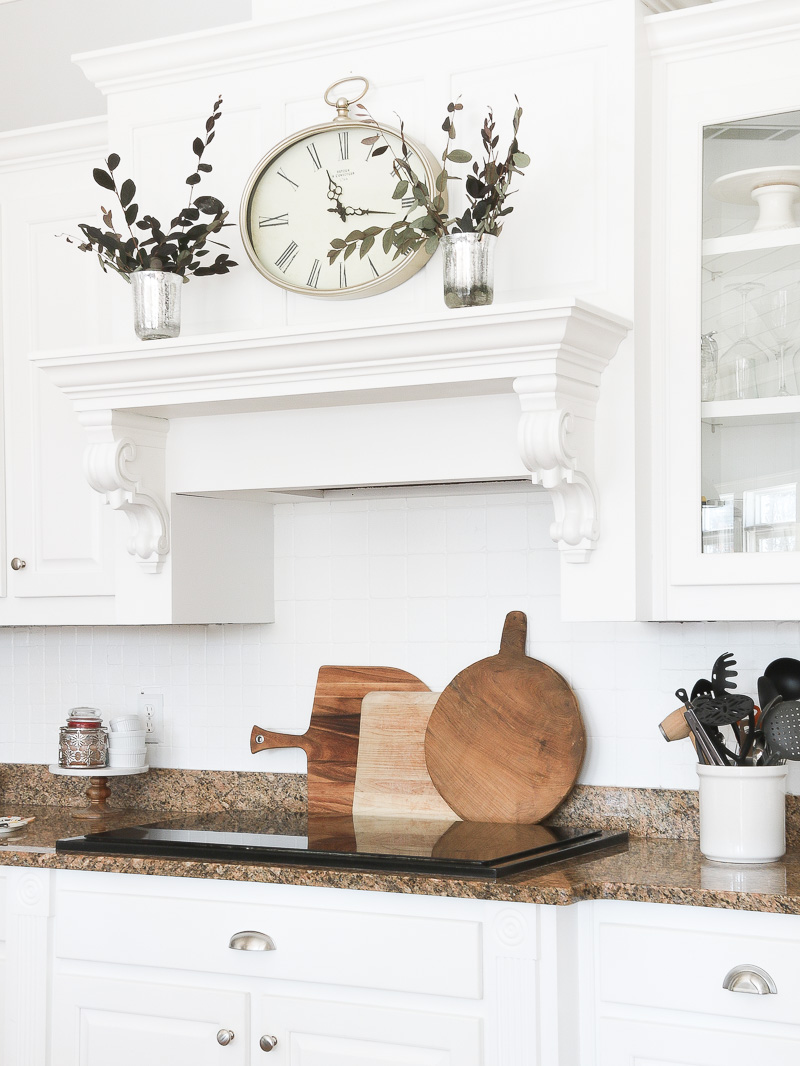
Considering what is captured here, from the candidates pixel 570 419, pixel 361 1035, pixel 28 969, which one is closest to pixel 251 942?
pixel 361 1035

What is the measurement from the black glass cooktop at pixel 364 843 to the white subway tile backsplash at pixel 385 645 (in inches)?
10.3

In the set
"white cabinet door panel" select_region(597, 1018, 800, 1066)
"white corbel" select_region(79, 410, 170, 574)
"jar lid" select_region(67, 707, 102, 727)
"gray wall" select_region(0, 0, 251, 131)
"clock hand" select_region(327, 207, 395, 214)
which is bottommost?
"white cabinet door panel" select_region(597, 1018, 800, 1066)

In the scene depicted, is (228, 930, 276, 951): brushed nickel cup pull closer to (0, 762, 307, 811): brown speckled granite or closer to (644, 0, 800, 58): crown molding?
(0, 762, 307, 811): brown speckled granite

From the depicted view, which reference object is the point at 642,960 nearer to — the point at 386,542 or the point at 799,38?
the point at 386,542

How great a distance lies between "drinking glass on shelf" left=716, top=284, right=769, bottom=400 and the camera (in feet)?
7.17

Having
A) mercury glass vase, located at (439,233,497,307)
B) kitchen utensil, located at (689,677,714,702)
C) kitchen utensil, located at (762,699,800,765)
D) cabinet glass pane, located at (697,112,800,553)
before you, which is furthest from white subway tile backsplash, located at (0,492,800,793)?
mercury glass vase, located at (439,233,497,307)

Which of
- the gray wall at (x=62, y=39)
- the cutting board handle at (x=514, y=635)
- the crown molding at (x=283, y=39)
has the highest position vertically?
the gray wall at (x=62, y=39)

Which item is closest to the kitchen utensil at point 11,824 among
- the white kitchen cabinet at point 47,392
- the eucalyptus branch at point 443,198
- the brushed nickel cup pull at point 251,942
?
the white kitchen cabinet at point 47,392

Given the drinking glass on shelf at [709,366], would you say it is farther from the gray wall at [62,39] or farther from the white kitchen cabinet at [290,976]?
A: the gray wall at [62,39]

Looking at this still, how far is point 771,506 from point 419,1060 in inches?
43.7

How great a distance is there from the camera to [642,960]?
78.7 inches

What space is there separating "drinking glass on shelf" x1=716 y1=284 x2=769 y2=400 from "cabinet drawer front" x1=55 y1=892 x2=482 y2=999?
1025mm

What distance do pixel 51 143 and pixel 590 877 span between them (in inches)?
77.9

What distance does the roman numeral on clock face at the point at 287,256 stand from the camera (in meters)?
2.41
